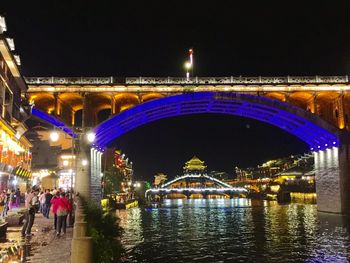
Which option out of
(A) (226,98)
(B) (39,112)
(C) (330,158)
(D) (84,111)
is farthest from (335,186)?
(B) (39,112)

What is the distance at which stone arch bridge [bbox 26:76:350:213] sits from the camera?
54.7 metres

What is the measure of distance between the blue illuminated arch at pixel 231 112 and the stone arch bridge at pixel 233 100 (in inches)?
5.3

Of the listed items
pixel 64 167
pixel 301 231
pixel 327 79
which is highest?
pixel 327 79

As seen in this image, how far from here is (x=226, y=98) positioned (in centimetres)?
5759

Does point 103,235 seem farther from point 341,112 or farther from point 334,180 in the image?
point 341,112

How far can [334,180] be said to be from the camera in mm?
55562

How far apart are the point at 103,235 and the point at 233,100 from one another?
4330 cm

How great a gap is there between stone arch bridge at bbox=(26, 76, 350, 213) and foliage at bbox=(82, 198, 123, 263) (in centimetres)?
3530

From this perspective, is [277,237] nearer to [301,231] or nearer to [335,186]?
[301,231]

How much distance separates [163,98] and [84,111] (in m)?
10.9

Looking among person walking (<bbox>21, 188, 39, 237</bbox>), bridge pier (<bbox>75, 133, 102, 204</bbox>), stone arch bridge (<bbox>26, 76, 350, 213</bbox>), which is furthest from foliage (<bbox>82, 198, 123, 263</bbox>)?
stone arch bridge (<bbox>26, 76, 350, 213</bbox>)

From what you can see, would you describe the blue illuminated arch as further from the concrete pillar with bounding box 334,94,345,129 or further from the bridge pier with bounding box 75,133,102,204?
the bridge pier with bounding box 75,133,102,204

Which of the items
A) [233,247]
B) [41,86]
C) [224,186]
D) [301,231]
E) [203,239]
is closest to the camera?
[233,247]

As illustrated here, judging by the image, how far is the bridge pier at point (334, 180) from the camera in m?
53.6
